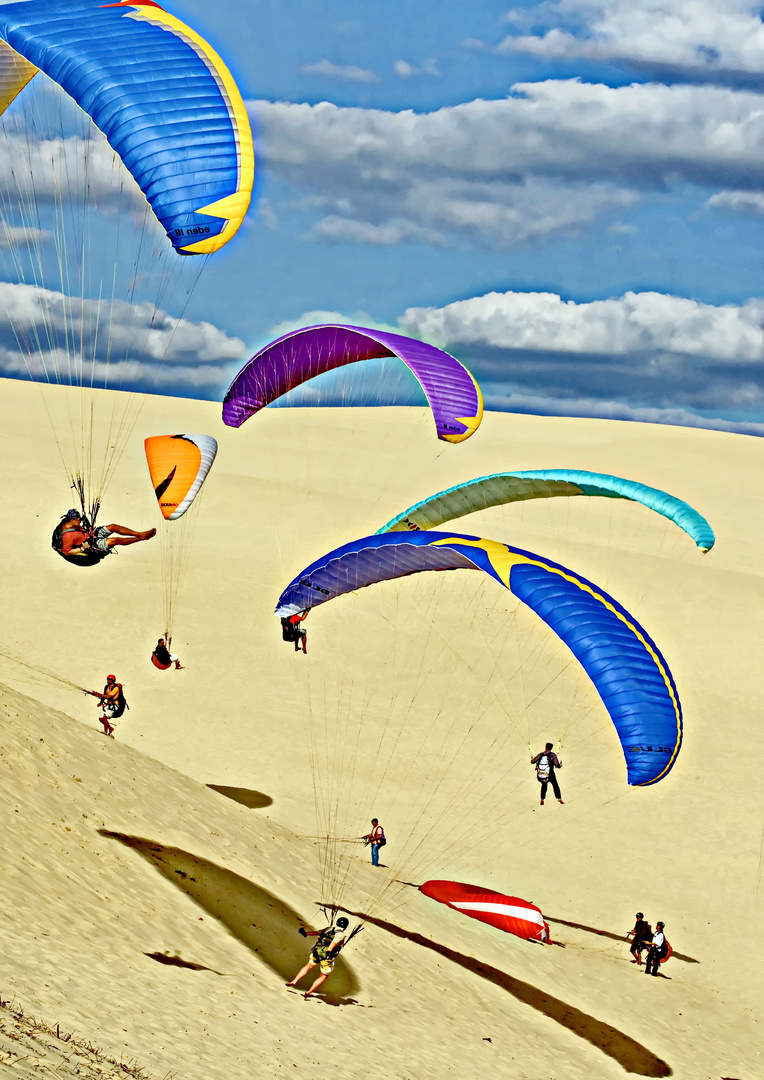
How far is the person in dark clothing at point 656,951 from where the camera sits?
15.4m

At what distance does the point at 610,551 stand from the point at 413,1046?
21.7 metres

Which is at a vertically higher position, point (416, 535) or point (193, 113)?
point (193, 113)

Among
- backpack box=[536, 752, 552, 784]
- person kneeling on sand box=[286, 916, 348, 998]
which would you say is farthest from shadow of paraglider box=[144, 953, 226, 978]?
backpack box=[536, 752, 552, 784]

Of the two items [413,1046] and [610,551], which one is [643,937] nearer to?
[413,1046]

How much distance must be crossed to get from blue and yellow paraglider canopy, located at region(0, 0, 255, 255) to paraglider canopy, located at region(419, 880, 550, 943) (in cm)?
908

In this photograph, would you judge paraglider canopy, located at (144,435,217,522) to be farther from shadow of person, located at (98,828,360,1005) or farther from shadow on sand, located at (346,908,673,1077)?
shadow on sand, located at (346,908,673,1077)

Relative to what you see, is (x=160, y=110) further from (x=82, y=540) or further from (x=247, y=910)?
(x=247, y=910)

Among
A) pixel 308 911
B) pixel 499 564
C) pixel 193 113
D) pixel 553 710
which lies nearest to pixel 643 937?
pixel 308 911

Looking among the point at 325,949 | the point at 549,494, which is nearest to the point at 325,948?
the point at 325,949

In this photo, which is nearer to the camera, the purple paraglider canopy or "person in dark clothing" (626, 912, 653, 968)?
"person in dark clothing" (626, 912, 653, 968)

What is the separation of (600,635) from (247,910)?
491cm

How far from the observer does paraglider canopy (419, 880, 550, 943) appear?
15.3 meters

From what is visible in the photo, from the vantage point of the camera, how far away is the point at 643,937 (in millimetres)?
15477

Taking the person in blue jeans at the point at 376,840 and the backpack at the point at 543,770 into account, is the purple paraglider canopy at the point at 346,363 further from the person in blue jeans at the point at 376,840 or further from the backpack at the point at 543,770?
the person in blue jeans at the point at 376,840
